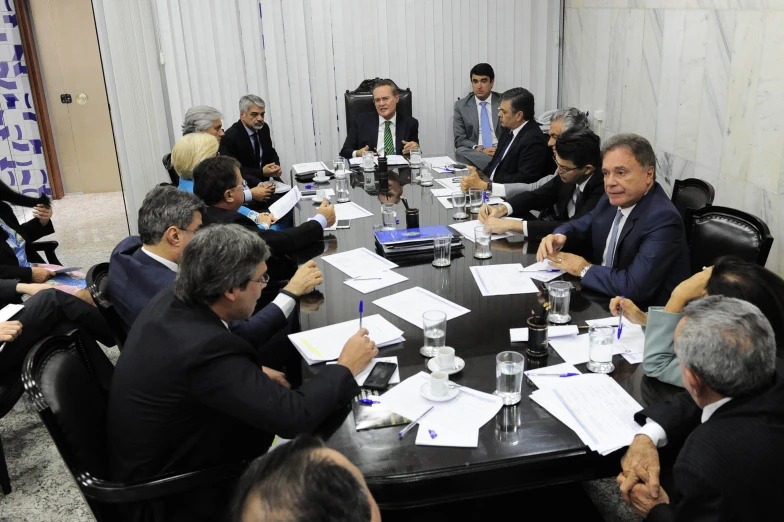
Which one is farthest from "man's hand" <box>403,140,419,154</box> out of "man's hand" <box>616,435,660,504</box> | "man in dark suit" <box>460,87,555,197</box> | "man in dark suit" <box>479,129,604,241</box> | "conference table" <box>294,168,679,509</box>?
"man's hand" <box>616,435,660,504</box>

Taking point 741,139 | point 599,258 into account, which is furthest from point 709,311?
point 741,139

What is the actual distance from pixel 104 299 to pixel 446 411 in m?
1.51

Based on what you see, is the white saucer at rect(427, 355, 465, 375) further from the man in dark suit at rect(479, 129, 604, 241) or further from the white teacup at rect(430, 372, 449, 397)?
the man in dark suit at rect(479, 129, 604, 241)

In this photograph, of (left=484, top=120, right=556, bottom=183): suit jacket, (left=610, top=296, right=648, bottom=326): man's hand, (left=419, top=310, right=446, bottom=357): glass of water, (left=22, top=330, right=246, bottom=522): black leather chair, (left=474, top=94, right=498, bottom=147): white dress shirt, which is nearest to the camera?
(left=22, top=330, right=246, bottom=522): black leather chair

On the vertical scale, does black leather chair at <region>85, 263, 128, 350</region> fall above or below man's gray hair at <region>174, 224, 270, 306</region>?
below

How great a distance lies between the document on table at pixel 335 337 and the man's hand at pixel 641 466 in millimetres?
823

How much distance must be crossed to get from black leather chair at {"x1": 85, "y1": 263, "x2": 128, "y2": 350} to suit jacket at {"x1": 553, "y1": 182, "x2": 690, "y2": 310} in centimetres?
186

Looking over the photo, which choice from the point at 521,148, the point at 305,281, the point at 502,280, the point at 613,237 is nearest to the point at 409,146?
the point at 521,148

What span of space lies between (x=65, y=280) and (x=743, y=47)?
4079 mm

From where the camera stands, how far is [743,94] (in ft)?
12.4

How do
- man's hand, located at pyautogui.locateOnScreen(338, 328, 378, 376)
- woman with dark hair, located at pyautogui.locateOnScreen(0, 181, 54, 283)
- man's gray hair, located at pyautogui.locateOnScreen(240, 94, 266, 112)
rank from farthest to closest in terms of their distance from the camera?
man's gray hair, located at pyautogui.locateOnScreen(240, 94, 266, 112), woman with dark hair, located at pyautogui.locateOnScreen(0, 181, 54, 283), man's hand, located at pyautogui.locateOnScreen(338, 328, 378, 376)

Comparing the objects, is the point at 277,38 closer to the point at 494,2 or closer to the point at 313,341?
the point at 494,2

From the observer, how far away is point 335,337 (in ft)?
Result: 7.23

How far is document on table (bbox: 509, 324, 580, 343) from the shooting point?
7.03ft
